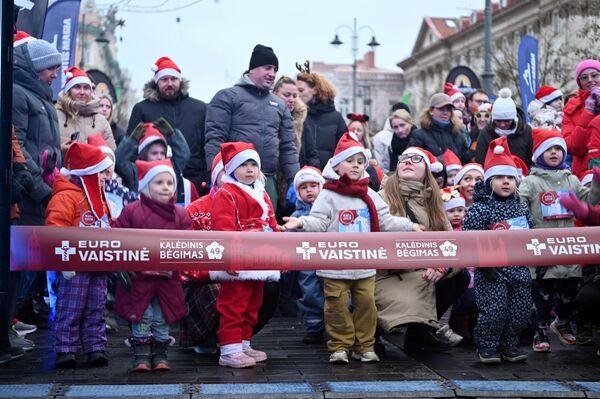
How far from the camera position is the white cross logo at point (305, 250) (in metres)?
8.27

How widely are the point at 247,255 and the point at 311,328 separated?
191cm

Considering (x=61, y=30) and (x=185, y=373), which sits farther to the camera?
(x=61, y=30)

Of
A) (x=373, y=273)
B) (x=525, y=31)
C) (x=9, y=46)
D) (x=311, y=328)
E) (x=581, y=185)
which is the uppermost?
(x=525, y=31)

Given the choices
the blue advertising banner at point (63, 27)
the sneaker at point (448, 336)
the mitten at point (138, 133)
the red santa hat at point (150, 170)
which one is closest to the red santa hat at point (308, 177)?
the mitten at point (138, 133)

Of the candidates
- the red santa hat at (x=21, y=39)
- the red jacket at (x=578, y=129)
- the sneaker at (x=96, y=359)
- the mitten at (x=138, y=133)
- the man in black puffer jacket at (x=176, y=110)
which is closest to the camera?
the sneaker at (x=96, y=359)

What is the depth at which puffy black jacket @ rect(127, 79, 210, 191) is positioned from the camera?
11.7 m

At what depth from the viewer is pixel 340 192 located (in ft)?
29.6

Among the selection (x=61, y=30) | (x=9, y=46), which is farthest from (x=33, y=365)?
Result: (x=61, y=30)

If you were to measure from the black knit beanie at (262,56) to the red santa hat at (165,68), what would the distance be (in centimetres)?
90

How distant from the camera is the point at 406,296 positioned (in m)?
9.15

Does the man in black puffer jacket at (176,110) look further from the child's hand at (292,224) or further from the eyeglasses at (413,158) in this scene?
the child's hand at (292,224)

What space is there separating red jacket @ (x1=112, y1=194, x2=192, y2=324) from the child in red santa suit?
1.13ft

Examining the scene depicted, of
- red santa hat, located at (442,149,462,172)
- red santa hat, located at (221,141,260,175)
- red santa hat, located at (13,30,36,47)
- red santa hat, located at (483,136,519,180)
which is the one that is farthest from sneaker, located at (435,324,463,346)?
red santa hat, located at (13,30,36,47)

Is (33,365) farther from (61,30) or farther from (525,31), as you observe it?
(525,31)
